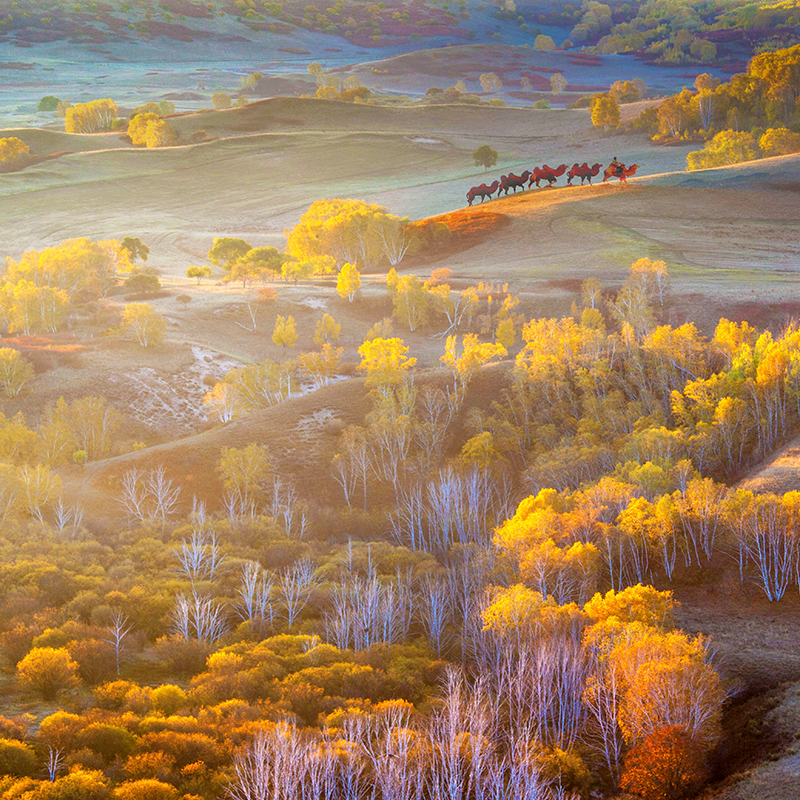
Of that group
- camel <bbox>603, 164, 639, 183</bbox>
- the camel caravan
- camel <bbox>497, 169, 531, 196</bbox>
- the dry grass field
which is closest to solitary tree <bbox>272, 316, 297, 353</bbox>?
the dry grass field

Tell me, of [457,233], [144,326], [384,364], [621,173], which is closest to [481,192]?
[457,233]

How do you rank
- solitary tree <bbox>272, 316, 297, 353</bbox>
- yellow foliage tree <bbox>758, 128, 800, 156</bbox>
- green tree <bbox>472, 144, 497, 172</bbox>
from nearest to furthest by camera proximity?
solitary tree <bbox>272, 316, 297, 353</bbox> < yellow foliage tree <bbox>758, 128, 800, 156</bbox> < green tree <bbox>472, 144, 497, 172</bbox>

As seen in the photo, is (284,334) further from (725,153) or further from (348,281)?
(725,153)

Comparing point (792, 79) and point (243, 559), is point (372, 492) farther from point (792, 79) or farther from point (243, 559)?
point (792, 79)

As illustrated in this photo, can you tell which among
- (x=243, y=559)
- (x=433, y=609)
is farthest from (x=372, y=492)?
(x=433, y=609)

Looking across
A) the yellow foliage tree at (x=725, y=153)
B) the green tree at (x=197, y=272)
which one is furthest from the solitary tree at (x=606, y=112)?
the green tree at (x=197, y=272)

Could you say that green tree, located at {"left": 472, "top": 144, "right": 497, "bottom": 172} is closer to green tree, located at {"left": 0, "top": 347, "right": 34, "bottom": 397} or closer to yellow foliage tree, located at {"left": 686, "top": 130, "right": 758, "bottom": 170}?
yellow foliage tree, located at {"left": 686, "top": 130, "right": 758, "bottom": 170}

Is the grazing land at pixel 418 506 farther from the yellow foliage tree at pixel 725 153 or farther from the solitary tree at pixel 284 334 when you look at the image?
the yellow foliage tree at pixel 725 153
